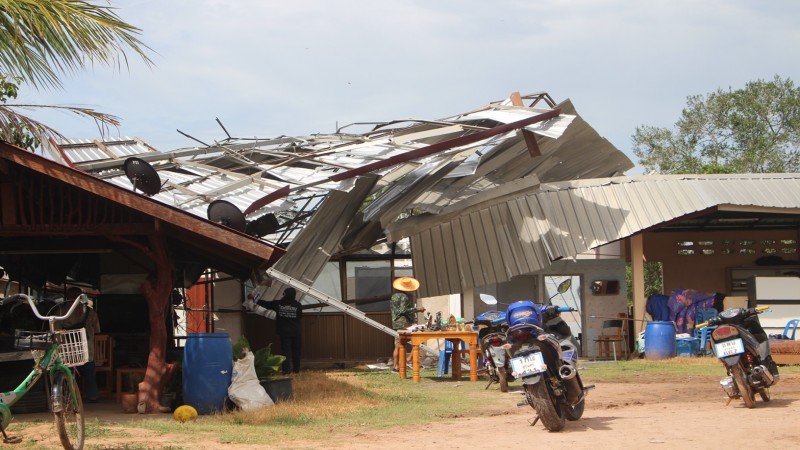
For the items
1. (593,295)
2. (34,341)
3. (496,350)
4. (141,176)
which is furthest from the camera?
(593,295)

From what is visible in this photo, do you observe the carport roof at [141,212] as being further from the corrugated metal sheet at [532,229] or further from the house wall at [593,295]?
the house wall at [593,295]

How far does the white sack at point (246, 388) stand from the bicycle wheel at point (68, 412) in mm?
3417

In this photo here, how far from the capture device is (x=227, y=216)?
42.5 ft

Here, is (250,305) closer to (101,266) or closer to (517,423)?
Result: (101,266)

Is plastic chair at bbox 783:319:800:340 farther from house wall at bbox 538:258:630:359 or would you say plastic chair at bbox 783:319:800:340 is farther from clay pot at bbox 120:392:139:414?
clay pot at bbox 120:392:139:414

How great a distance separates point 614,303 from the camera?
2239 centimetres

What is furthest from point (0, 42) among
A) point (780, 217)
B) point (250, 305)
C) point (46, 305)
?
point (780, 217)

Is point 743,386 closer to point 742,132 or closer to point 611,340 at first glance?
point 611,340

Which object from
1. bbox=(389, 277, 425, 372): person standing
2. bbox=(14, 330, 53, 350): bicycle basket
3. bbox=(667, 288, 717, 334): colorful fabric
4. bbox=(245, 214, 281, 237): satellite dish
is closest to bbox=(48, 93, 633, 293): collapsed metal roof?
bbox=(245, 214, 281, 237): satellite dish

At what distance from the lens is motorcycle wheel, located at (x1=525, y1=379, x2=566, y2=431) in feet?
29.2

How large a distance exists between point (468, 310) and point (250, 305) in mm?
4305

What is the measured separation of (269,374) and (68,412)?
5.06 meters

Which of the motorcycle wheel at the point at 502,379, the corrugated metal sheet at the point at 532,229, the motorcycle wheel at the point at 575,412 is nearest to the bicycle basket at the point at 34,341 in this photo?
the motorcycle wheel at the point at 575,412

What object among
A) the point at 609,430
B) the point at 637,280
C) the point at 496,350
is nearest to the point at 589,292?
the point at 637,280
